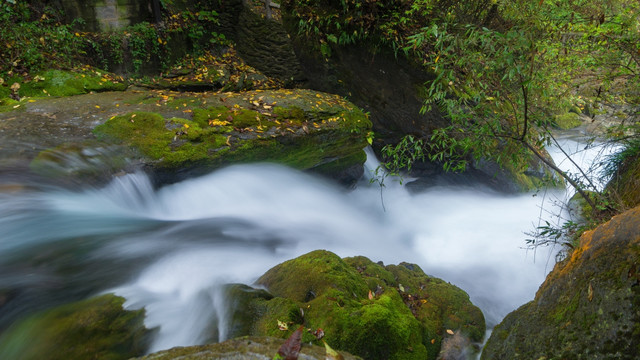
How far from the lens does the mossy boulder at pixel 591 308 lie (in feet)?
5.17

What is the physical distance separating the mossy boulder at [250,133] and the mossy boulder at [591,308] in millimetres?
4518

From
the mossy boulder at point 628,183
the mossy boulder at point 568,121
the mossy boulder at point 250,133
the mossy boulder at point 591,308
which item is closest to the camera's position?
the mossy boulder at point 591,308

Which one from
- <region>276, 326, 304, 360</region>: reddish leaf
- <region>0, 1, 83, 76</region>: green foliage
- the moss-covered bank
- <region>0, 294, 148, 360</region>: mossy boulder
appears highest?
<region>0, 1, 83, 76</region>: green foliage

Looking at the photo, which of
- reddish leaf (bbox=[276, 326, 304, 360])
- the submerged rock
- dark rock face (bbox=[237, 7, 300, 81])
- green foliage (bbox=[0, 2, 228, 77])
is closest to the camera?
reddish leaf (bbox=[276, 326, 304, 360])

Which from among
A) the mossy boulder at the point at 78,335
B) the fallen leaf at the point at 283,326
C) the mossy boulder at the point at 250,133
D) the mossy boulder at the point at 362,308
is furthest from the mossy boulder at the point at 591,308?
the mossy boulder at the point at 250,133

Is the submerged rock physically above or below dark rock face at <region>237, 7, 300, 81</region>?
below

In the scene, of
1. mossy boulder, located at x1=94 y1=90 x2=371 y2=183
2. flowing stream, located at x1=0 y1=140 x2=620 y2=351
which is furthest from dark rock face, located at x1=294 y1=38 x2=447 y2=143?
flowing stream, located at x1=0 y1=140 x2=620 y2=351

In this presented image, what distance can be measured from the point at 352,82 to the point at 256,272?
17.8ft

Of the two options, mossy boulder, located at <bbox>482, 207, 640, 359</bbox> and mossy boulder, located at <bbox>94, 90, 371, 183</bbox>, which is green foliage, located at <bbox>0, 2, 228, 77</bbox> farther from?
mossy boulder, located at <bbox>482, 207, 640, 359</bbox>

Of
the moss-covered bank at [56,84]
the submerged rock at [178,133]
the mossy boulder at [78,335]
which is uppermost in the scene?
the moss-covered bank at [56,84]


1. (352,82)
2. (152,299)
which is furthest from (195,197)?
(352,82)

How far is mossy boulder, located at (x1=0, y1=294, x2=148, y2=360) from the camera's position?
7.48 ft

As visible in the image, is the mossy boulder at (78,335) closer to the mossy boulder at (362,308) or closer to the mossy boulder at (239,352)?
the mossy boulder at (362,308)

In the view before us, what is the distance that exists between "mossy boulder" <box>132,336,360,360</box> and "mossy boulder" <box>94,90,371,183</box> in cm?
407
